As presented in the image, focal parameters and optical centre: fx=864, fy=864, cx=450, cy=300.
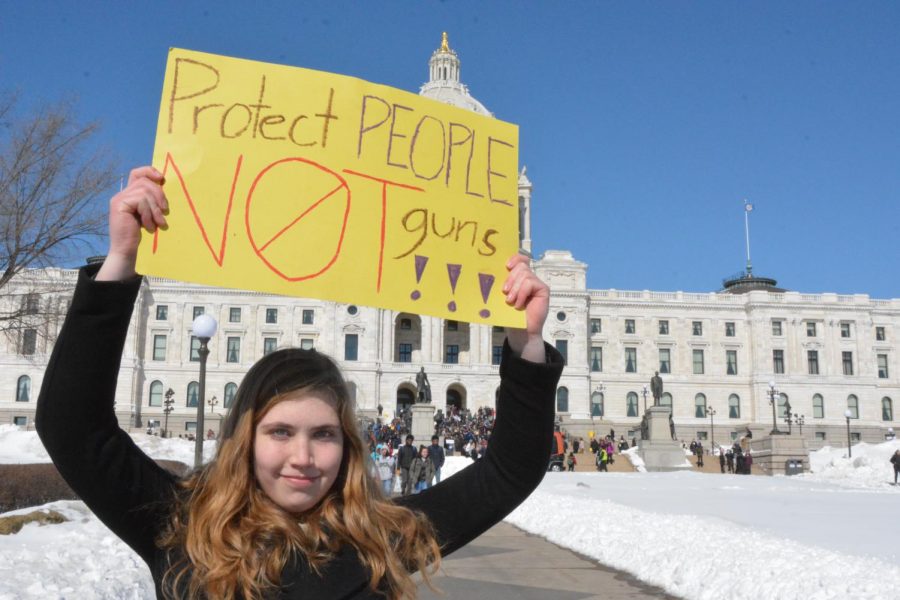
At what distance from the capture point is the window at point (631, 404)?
3081 inches

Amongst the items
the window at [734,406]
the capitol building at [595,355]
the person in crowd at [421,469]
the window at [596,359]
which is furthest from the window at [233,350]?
the person in crowd at [421,469]

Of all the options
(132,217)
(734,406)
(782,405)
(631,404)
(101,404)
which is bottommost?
(101,404)

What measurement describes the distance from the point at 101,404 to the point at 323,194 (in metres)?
0.95

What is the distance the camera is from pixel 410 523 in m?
2.36

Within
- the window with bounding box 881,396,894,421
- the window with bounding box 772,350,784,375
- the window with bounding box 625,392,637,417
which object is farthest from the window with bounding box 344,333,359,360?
the window with bounding box 881,396,894,421

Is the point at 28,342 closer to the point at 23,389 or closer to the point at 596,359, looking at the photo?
the point at 23,389

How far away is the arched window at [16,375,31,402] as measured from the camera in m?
70.9

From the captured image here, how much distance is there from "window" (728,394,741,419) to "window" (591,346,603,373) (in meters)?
12.6

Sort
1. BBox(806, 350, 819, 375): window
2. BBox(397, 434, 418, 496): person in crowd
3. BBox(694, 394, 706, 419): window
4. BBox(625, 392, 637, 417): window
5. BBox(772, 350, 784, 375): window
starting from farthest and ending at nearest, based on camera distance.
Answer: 1. BBox(806, 350, 819, 375): window
2. BBox(772, 350, 784, 375): window
3. BBox(694, 394, 706, 419): window
4. BBox(625, 392, 637, 417): window
5. BBox(397, 434, 418, 496): person in crowd

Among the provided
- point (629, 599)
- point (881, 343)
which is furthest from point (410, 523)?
point (881, 343)

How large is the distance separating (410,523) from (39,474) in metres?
15.4

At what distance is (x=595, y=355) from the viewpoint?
79.8 metres

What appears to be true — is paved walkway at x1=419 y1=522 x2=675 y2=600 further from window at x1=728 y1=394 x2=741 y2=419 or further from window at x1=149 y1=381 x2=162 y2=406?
window at x1=728 y1=394 x2=741 y2=419

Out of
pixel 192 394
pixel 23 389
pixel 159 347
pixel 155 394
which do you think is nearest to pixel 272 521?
pixel 192 394
